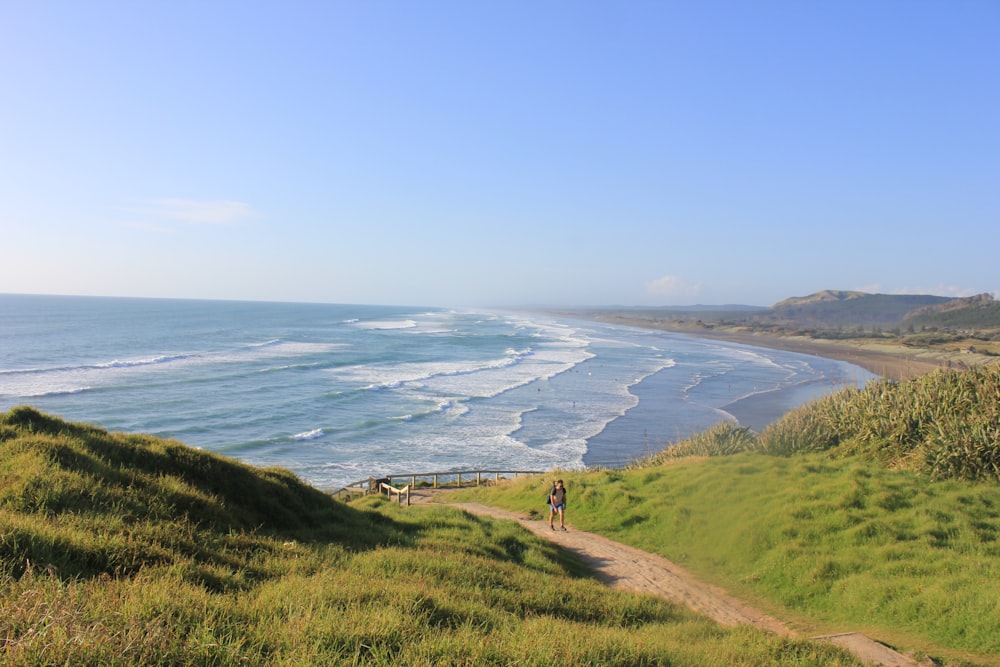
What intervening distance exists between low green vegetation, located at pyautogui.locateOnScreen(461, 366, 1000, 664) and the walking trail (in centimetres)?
50

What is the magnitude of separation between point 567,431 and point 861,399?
19.4m

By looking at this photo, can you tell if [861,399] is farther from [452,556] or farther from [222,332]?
[222,332]

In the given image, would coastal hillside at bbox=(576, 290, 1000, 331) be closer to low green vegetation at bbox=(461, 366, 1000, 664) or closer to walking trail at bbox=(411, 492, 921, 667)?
low green vegetation at bbox=(461, 366, 1000, 664)

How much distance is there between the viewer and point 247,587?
229 inches

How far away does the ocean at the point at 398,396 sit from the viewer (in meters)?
30.4

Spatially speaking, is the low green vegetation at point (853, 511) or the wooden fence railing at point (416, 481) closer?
the low green vegetation at point (853, 511)

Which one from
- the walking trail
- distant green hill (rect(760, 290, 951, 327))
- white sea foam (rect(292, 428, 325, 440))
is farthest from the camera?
distant green hill (rect(760, 290, 951, 327))

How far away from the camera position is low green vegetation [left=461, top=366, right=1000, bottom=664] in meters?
9.09

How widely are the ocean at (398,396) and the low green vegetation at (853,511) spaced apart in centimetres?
1132

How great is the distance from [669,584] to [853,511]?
14.0ft

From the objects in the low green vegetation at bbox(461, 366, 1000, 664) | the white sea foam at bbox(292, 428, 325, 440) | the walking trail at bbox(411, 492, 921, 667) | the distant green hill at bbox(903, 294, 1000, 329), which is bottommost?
the white sea foam at bbox(292, 428, 325, 440)

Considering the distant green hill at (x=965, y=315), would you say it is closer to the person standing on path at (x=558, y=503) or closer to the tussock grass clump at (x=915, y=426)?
the tussock grass clump at (x=915, y=426)

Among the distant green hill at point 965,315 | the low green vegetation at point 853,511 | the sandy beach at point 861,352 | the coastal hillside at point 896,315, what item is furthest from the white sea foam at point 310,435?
the distant green hill at point 965,315

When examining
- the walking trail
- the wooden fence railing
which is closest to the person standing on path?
the walking trail
